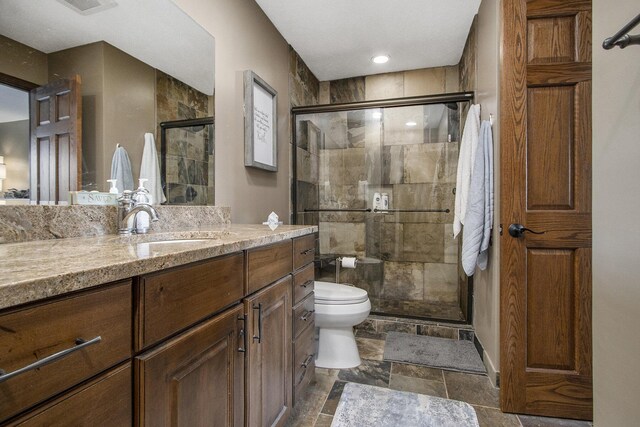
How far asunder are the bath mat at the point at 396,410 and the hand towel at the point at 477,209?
30.9 inches

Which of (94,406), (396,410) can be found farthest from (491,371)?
(94,406)

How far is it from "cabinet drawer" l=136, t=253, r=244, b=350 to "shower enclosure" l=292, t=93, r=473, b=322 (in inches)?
80.8

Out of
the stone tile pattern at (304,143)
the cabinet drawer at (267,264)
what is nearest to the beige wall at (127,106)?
the cabinet drawer at (267,264)

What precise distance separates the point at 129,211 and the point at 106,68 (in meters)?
0.53

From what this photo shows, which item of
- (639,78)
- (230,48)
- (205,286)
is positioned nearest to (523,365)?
(639,78)

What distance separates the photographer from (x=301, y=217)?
312 cm

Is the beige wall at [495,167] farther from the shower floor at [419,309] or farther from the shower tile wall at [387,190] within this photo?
the shower tile wall at [387,190]

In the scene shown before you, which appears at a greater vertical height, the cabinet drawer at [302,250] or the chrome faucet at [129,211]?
the chrome faucet at [129,211]

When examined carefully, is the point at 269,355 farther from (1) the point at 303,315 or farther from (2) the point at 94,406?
(2) the point at 94,406

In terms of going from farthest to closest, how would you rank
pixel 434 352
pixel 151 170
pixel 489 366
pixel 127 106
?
1. pixel 434 352
2. pixel 489 366
3. pixel 151 170
4. pixel 127 106

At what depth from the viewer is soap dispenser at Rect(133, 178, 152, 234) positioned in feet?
4.16

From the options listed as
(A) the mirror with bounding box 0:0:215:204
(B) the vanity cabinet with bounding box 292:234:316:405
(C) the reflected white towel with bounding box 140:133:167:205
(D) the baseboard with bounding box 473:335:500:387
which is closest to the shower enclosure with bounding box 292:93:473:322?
(D) the baseboard with bounding box 473:335:500:387

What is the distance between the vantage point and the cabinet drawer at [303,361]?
1.50m

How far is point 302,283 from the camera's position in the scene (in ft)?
5.29
